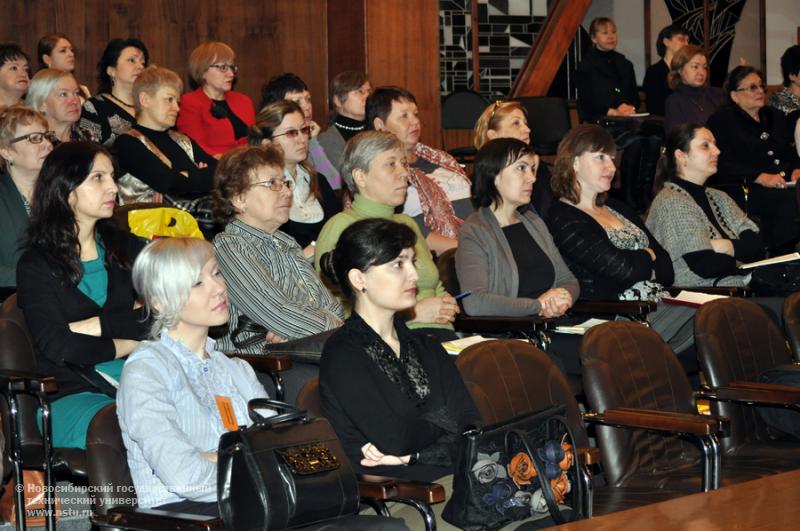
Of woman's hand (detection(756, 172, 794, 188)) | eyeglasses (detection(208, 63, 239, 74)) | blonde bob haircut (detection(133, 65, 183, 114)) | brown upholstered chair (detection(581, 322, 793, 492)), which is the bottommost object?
brown upholstered chair (detection(581, 322, 793, 492))

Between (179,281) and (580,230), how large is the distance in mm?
2271

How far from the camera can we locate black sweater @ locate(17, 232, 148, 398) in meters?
3.29

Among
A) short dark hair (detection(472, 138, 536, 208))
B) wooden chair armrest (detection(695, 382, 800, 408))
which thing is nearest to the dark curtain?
short dark hair (detection(472, 138, 536, 208))

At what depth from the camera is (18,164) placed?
4305 mm

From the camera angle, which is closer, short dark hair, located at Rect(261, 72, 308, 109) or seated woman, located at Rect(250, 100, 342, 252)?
seated woman, located at Rect(250, 100, 342, 252)

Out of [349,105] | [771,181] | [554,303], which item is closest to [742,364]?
[554,303]

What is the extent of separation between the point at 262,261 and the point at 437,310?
2.18 ft

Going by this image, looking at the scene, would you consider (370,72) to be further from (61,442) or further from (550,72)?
(61,442)

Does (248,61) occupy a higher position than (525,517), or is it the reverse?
(248,61)

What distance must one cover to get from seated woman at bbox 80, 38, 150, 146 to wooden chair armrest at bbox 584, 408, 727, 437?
122 inches

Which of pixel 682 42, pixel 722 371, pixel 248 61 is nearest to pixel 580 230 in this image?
pixel 722 371

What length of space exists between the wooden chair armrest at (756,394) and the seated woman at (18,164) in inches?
98.1

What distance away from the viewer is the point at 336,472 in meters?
2.51

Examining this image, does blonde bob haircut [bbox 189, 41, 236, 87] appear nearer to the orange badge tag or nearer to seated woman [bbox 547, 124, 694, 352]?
seated woman [bbox 547, 124, 694, 352]
